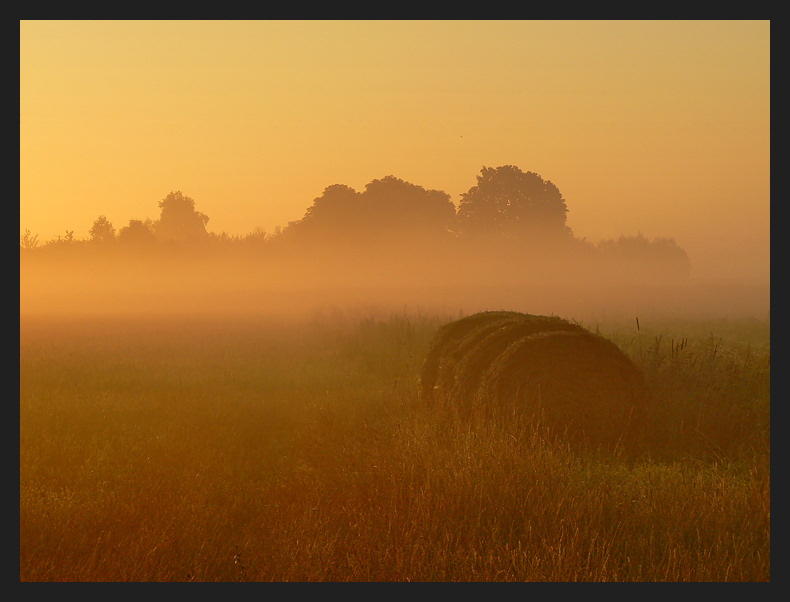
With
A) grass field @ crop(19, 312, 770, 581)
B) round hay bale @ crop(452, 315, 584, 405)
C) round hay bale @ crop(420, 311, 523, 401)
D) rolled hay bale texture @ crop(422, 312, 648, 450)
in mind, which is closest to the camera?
grass field @ crop(19, 312, 770, 581)

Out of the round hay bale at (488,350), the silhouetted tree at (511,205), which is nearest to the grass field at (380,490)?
the round hay bale at (488,350)

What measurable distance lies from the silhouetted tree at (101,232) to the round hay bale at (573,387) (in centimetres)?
5570

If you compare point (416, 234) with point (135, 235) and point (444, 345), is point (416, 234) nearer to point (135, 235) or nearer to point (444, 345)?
point (135, 235)

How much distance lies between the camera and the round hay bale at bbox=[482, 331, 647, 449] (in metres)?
9.12

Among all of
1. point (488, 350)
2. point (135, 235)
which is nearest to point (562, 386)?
point (488, 350)

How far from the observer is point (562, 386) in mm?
9367

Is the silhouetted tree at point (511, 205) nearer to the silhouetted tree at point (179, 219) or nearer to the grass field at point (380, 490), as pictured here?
the silhouetted tree at point (179, 219)

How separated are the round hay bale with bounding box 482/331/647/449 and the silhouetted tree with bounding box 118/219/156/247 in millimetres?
54588

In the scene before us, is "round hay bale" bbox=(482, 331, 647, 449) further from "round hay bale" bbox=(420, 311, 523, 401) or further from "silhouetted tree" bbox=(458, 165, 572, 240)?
"silhouetted tree" bbox=(458, 165, 572, 240)

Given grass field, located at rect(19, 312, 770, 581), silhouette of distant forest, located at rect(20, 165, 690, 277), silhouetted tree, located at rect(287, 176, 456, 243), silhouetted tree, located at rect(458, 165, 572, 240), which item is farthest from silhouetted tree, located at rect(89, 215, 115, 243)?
grass field, located at rect(19, 312, 770, 581)

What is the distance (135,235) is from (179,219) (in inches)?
253

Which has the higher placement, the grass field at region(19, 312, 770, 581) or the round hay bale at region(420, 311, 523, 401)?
the round hay bale at region(420, 311, 523, 401)

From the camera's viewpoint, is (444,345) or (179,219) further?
(179,219)

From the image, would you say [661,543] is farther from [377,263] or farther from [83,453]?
[377,263]
